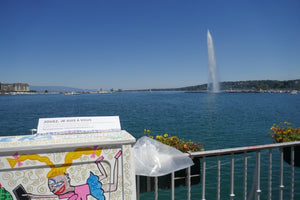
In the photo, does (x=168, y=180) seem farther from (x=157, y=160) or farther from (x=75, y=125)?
(x=75, y=125)

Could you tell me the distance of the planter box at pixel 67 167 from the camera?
1.89 m

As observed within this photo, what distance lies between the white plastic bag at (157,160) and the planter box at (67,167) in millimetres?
349

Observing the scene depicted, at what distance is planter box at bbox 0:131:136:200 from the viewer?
1887mm

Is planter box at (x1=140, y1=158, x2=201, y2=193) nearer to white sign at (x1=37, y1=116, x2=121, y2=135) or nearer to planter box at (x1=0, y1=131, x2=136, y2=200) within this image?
planter box at (x1=0, y1=131, x2=136, y2=200)

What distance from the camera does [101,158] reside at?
208 cm

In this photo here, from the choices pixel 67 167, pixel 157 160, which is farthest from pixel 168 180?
pixel 67 167

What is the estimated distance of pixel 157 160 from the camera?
103 inches

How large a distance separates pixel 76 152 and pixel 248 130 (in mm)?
26838

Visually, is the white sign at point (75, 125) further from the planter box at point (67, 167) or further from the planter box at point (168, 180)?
the planter box at point (168, 180)

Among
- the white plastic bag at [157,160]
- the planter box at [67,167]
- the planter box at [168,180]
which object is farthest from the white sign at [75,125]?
the planter box at [168,180]

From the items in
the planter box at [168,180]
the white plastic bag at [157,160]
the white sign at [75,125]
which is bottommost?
the planter box at [168,180]

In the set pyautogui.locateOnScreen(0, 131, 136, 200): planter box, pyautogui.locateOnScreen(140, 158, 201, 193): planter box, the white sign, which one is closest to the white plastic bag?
pyautogui.locateOnScreen(140, 158, 201, 193): planter box

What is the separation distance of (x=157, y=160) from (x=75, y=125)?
108 centimetres

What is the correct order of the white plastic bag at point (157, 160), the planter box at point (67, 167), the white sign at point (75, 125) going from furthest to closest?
the white plastic bag at point (157, 160), the white sign at point (75, 125), the planter box at point (67, 167)
